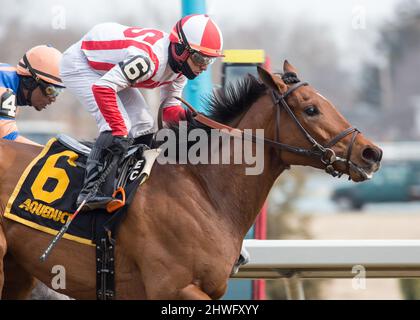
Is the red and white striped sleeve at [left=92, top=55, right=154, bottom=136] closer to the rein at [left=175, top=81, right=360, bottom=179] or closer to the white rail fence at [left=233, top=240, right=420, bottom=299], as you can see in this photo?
the rein at [left=175, top=81, right=360, bottom=179]

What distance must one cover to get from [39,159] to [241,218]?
122 centimetres

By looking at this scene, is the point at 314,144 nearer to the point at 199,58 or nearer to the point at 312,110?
the point at 312,110

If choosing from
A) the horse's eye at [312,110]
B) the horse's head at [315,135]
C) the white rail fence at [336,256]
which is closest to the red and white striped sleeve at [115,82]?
the horse's head at [315,135]

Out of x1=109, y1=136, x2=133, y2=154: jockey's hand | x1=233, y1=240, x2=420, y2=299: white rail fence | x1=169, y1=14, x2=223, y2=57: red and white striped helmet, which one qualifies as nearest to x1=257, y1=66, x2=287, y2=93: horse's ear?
x1=169, y1=14, x2=223, y2=57: red and white striped helmet

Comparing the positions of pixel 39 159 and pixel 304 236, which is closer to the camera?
pixel 39 159

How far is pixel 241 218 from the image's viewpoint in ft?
15.8

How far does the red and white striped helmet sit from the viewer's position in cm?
482

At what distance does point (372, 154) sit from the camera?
4652 mm

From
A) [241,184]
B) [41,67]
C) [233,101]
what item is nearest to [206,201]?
[241,184]

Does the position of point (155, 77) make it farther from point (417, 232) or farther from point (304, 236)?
point (417, 232)

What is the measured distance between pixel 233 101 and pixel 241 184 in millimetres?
505

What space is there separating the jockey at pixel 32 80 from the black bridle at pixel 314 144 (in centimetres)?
167
